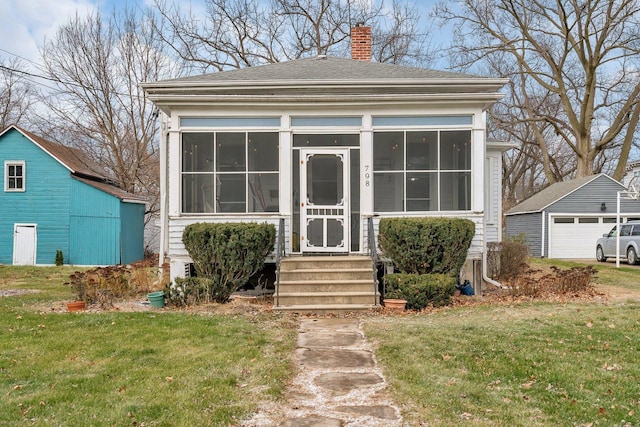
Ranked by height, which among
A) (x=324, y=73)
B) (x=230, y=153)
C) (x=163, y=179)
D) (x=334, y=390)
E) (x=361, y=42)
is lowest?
(x=334, y=390)

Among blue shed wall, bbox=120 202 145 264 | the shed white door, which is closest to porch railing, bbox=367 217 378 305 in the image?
blue shed wall, bbox=120 202 145 264

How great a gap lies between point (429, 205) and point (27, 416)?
758cm

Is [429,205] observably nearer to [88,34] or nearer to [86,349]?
[86,349]

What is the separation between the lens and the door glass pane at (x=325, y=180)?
982cm

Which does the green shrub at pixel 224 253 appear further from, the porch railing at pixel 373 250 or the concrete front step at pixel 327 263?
the porch railing at pixel 373 250

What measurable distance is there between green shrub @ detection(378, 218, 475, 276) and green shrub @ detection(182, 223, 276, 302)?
96.3 inches

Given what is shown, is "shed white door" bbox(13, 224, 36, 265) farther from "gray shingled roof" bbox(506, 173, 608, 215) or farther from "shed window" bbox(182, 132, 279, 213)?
"gray shingled roof" bbox(506, 173, 608, 215)

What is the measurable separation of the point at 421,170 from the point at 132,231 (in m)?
14.6

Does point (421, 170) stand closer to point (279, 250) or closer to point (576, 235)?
point (279, 250)

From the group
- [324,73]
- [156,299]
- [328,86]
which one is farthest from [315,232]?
[324,73]

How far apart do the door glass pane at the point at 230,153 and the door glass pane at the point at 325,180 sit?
4.45 ft

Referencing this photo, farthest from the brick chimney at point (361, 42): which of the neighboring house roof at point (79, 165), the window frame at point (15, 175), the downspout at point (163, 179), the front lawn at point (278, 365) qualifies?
the window frame at point (15, 175)

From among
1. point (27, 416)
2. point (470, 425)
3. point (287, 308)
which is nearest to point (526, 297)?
point (287, 308)

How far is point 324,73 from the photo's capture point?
438 inches
